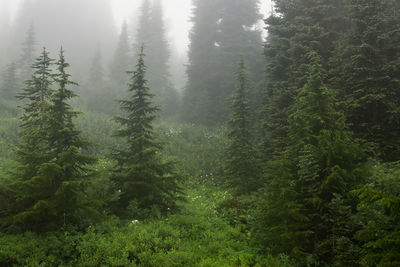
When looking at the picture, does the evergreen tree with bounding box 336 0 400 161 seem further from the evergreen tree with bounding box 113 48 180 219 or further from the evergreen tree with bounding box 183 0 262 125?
the evergreen tree with bounding box 183 0 262 125

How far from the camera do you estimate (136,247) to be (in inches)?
301

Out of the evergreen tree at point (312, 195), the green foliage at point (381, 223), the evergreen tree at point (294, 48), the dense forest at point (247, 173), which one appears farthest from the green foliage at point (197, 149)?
the green foliage at point (381, 223)

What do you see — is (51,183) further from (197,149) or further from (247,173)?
(197,149)

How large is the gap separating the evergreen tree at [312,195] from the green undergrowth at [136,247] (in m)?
0.74

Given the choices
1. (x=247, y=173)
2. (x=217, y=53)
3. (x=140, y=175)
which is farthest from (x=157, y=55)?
(x=140, y=175)

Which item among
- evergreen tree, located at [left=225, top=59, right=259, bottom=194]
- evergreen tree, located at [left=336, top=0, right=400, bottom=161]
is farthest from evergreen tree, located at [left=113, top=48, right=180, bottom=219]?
evergreen tree, located at [left=336, top=0, right=400, bottom=161]

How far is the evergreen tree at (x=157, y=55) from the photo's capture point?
1579 inches

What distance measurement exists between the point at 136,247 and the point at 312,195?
5.58 m

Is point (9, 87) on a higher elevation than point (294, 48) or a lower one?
lower

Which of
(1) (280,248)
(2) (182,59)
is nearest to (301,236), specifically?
(1) (280,248)

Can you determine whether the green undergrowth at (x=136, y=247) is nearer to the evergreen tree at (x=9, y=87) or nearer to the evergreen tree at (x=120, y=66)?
the evergreen tree at (x=9, y=87)

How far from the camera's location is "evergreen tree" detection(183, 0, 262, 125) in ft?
105

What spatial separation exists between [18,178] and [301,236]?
915 cm

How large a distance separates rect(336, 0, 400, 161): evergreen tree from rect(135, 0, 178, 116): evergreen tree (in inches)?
1087
